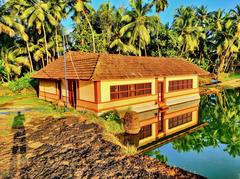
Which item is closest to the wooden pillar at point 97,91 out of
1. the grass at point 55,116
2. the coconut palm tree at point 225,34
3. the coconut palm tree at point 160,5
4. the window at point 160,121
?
the grass at point 55,116

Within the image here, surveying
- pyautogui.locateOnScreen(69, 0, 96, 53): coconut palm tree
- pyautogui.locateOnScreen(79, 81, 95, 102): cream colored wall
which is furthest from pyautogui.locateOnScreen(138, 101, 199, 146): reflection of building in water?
pyautogui.locateOnScreen(69, 0, 96, 53): coconut palm tree

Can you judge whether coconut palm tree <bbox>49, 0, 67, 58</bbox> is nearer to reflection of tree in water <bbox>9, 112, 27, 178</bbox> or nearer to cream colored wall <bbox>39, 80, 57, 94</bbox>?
cream colored wall <bbox>39, 80, 57, 94</bbox>

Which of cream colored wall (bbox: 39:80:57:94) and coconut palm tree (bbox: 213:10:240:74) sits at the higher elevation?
coconut palm tree (bbox: 213:10:240:74)

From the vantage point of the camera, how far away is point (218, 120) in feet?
56.9

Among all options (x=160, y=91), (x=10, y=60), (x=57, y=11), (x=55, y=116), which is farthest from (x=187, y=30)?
(x=55, y=116)

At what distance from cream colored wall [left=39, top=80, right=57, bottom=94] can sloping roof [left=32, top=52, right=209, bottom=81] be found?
0.74 meters

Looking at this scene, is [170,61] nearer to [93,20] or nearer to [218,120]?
[218,120]

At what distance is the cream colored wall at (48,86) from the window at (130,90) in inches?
279

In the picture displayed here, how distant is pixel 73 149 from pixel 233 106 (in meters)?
17.8

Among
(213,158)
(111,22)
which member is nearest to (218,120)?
(213,158)

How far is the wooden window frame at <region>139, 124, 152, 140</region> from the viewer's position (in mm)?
13429

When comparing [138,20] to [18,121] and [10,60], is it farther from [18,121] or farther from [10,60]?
[18,121]

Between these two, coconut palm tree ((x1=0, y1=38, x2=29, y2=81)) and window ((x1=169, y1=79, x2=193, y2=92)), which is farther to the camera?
coconut palm tree ((x1=0, y1=38, x2=29, y2=81))

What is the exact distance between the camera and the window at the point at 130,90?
56.3 feet
